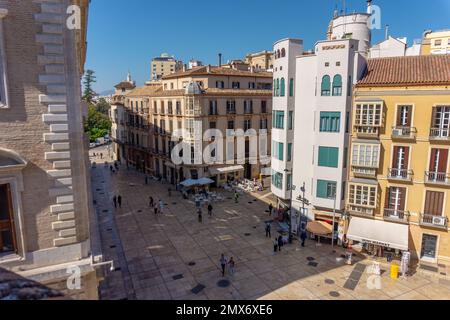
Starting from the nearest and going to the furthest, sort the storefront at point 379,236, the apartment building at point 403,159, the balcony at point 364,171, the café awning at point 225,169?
the apartment building at point 403,159
the storefront at point 379,236
the balcony at point 364,171
the café awning at point 225,169

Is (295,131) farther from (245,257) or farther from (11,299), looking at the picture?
(11,299)

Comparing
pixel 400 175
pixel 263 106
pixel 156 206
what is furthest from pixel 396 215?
pixel 263 106

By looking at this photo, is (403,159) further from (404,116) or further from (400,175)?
(404,116)

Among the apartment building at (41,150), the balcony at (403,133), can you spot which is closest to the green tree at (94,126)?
the balcony at (403,133)

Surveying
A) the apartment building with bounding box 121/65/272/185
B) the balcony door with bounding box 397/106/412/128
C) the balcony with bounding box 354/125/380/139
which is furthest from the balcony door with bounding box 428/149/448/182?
the apartment building with bounding box 121/65/272/185

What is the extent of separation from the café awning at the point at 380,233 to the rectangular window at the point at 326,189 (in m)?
2.86

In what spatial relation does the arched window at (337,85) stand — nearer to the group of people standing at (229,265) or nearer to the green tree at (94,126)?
the group of people standing at (229,265)

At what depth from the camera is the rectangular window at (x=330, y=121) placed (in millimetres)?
25312

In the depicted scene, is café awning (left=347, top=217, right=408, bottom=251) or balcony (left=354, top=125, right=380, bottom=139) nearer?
café awning (left=347, top=217, right=408, bottom=251)

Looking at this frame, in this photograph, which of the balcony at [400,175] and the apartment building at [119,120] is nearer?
the balcony at [400,175]

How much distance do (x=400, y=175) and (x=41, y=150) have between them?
23369 mm

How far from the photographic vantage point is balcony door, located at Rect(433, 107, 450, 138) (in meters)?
21.7

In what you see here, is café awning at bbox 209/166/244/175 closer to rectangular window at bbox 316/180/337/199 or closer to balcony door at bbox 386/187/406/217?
rectangular window at bbox 316/180/337/199

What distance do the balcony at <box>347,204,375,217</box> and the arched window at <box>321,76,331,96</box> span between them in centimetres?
929
